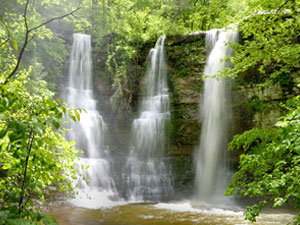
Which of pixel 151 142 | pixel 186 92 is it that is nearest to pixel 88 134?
pixel 151 142

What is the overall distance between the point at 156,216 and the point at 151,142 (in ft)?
16.3

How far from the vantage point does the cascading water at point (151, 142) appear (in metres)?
11.0

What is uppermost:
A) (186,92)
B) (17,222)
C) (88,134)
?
(186,92)

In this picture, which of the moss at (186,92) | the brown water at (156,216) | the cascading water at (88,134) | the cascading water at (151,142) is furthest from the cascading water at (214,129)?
the cascading water at (88,134)

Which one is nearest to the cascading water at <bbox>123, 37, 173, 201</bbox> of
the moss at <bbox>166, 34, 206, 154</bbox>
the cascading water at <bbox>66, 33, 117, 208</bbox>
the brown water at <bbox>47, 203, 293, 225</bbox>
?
the moss at <bbox>166, 34, 206, 154</bbox>

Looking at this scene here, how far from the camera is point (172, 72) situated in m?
13.0

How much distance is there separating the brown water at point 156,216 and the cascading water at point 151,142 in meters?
2.06

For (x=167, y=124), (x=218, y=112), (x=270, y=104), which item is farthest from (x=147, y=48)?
(x=270, y=104)

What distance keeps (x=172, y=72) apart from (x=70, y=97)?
595 cm

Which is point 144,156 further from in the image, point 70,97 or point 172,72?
point 70,97

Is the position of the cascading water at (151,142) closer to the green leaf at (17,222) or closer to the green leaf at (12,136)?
the green leaf at (17,222)

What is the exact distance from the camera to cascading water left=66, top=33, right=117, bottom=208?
1010 centimetres

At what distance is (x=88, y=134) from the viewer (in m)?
12.6

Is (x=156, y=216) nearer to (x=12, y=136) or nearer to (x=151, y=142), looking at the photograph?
(x=151, y=142)
